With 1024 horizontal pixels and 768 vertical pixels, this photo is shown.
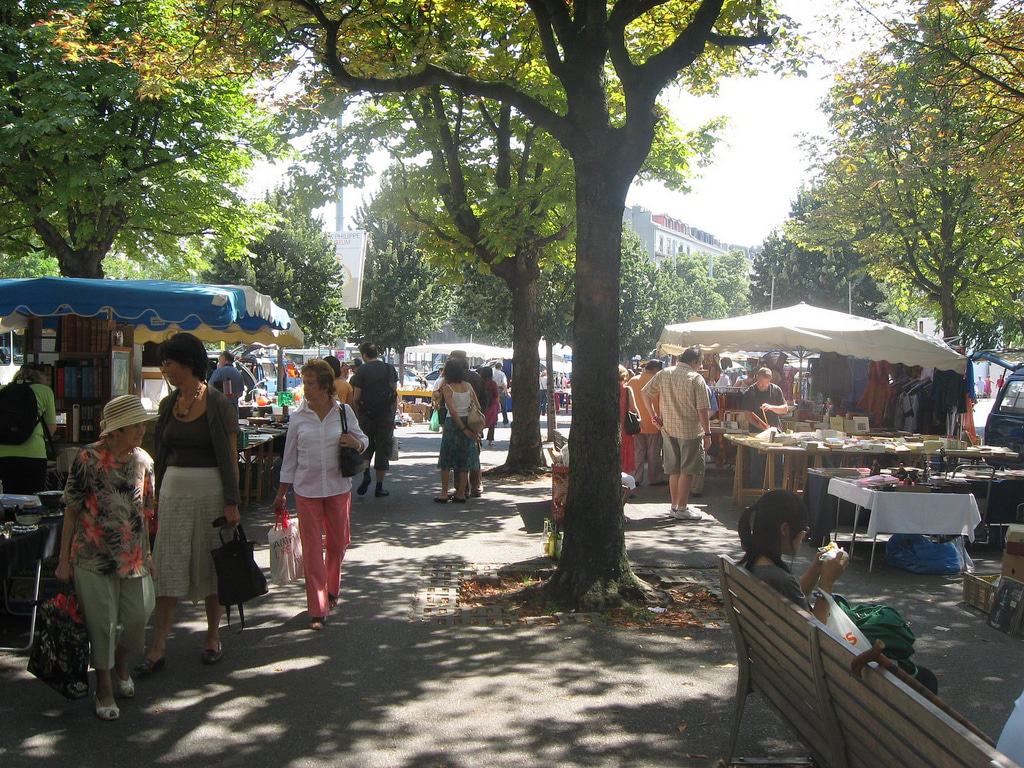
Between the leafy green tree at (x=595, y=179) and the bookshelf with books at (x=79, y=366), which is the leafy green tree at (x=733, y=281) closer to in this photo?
the bookshelf with books at (x=79, y=366)

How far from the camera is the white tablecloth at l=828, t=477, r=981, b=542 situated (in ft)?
27.6

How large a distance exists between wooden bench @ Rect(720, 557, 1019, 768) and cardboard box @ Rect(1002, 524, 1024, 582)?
3491 mm

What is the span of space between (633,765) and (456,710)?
106 centimetres

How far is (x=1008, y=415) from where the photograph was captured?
18.5 metres

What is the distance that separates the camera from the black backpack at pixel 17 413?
8.30 m

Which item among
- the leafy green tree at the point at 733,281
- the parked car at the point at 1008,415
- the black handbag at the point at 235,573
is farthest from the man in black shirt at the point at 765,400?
the leafy green tree at the point at 733,281

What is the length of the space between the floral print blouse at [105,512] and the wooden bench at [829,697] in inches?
113

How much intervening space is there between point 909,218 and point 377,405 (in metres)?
18.7

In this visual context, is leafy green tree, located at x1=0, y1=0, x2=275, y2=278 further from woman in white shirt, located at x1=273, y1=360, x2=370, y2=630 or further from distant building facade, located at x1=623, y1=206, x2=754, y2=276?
distant building facade, located at x1=623, y1=206, x2=754, y2=276

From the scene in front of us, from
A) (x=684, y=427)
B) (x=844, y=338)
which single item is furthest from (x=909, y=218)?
(x=684, y=427)

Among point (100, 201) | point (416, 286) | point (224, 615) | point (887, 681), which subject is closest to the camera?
point (887, 681)

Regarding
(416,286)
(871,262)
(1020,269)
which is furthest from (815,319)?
(416,286)

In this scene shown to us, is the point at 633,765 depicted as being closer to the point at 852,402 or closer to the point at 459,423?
the point at 459,423

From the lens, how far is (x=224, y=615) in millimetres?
6871
